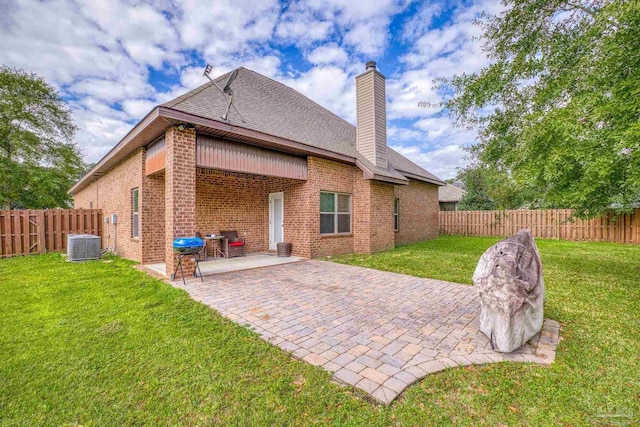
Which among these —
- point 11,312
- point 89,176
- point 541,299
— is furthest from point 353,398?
point 89,176

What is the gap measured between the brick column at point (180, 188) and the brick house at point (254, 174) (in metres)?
0.02

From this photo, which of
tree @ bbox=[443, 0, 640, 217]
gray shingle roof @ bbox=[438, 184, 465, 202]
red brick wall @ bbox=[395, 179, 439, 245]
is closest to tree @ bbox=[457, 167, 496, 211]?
gray shingle roof @ bbox=[438, 184, 465, 202]

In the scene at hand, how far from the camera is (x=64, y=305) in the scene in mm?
4207

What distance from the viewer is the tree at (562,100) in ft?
12.6

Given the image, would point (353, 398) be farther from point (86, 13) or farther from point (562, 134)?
point (86, 13)

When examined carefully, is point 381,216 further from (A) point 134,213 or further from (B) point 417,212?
(A) point 134,213

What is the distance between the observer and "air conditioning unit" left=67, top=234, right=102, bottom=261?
824 centimetres

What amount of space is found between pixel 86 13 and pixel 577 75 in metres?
11.2

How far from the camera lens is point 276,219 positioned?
10.1 m

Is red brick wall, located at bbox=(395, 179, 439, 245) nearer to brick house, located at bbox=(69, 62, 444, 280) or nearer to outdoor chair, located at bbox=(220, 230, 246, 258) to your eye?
brick house, located at bbox=(69, 62, 444, 280)

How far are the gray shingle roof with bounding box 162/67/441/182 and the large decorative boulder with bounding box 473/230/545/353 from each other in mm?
5678

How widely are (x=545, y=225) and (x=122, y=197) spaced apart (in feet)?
66.4

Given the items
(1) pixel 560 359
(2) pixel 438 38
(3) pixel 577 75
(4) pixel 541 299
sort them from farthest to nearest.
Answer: (2) pixel 438 38 < (3) pixel 577 75 < (4) pixel 541 299 < (1) pixel 560 359

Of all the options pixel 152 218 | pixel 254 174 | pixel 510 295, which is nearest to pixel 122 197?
pixel 152 218
